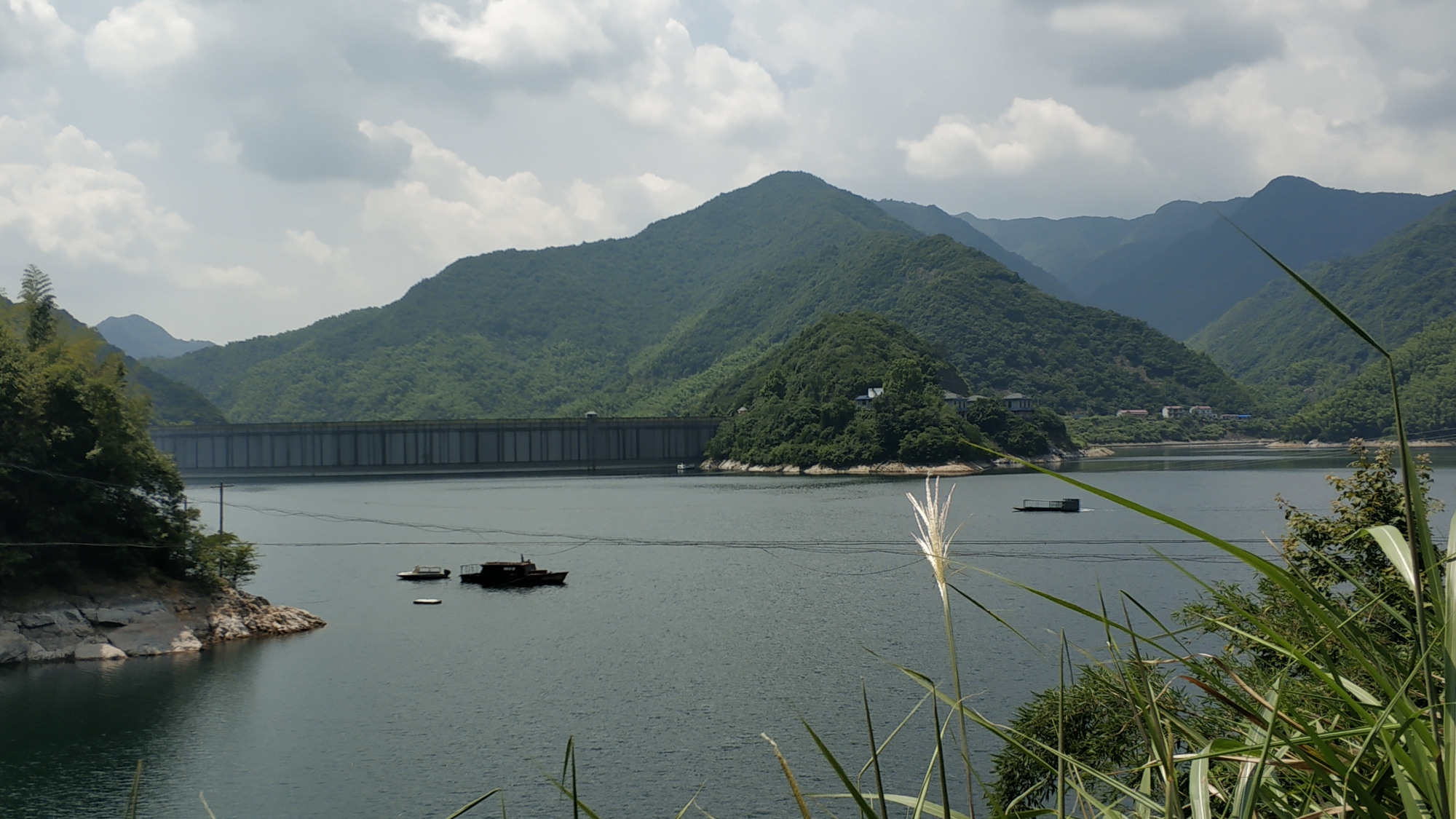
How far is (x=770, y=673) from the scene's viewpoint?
2933 centimetres

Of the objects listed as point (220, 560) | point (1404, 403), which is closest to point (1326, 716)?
point (220, 560)

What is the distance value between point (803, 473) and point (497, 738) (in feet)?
309

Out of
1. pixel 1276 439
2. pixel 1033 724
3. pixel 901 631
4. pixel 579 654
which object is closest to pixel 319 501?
pixel 579 654

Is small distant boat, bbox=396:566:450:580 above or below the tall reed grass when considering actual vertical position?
below

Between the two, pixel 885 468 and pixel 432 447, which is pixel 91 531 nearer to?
pixel 885 468

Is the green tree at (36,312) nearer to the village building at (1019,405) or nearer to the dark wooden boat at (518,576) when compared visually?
the dark wooden boat at (518,576)

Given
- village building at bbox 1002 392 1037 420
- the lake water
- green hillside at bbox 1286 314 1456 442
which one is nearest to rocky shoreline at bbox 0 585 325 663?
the lake water

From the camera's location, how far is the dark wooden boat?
1837 inches

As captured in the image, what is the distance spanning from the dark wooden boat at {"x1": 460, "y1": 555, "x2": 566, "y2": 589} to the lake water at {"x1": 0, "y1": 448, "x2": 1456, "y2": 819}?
92 cm

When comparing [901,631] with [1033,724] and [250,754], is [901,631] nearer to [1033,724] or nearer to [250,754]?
[1033,724]

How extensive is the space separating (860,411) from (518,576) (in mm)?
81794

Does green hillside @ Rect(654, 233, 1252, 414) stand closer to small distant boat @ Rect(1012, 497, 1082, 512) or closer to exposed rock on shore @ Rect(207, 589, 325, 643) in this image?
small distant boat @ Rect(1012, 497, 1082, 512)

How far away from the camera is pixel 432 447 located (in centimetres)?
12738

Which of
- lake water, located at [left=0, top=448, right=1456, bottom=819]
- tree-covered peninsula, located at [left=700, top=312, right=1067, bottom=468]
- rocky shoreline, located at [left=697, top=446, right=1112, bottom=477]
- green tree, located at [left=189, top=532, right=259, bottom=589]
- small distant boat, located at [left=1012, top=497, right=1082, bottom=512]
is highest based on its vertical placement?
tree-covered peninsula, located at [left=700, top=312, right=1067, bottom=468]
